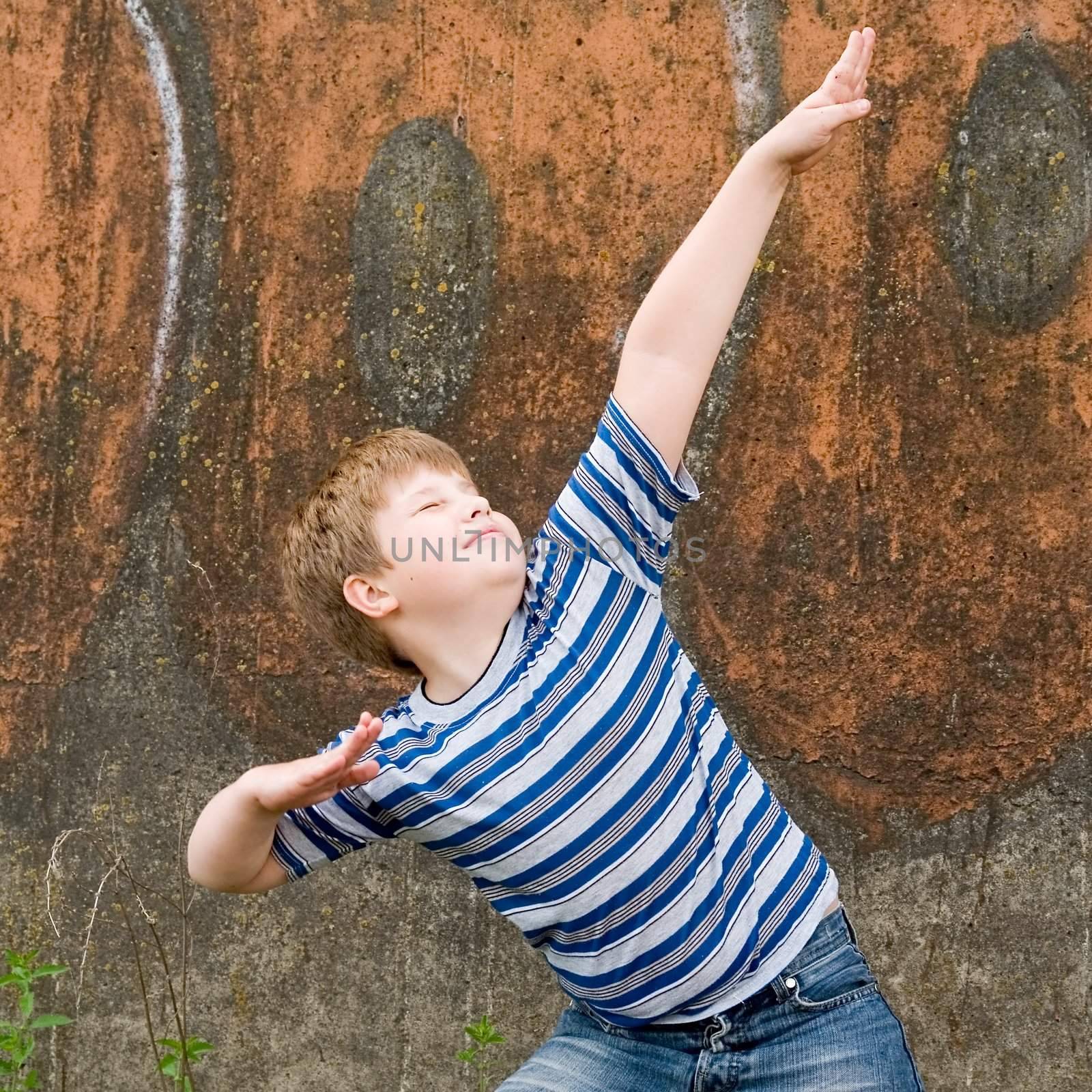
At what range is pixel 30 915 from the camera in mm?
→ 2992

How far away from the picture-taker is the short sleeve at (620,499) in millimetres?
1801

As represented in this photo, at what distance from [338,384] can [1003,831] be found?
1.93 meters

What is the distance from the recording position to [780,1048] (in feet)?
5.80

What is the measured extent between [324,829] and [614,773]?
50 cm

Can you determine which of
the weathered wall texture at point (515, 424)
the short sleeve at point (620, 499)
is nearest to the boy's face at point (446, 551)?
the short sleeve at point (620, 499)

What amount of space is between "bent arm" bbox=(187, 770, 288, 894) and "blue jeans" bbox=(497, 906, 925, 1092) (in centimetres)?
53

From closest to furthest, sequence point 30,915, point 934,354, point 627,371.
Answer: point 627,371, point 934,354, point 30,915

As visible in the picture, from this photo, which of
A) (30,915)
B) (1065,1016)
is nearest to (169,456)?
(30,915)

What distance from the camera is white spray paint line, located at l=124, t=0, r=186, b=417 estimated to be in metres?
2.78

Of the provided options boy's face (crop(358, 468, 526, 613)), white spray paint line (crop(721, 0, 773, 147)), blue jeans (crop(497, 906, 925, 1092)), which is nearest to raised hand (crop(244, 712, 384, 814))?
boy's face (crop(358, 468, 526, 613))

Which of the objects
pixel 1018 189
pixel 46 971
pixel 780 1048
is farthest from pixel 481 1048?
pixel 1018 189

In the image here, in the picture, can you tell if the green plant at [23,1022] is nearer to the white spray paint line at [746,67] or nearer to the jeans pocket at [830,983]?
the jeans pocket at [830,983]

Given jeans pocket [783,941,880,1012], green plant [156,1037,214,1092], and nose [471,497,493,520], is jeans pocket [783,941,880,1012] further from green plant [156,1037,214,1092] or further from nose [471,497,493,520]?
green plant [156,1037,214,1092]

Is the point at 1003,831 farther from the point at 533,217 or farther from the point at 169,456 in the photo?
the point at 169,456
